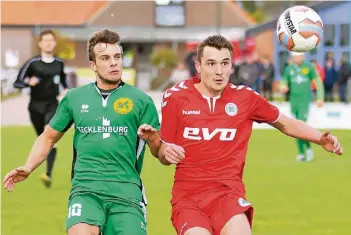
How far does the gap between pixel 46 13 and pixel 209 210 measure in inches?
2899

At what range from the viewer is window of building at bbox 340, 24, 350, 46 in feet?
158

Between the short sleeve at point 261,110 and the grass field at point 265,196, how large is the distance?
3.28 meters

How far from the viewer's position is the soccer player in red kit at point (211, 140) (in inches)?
279

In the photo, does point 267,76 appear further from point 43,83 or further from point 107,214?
point 107,214

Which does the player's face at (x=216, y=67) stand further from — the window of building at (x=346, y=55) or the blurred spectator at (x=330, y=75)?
the window of building at (x=346, y=55)

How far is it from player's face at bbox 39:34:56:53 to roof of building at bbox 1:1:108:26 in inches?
2518

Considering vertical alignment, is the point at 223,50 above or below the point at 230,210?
above

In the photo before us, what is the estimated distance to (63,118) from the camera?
7.57 metres

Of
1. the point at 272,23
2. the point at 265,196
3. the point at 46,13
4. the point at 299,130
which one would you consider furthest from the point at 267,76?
the point at 46,13

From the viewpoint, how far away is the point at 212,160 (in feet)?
23.8

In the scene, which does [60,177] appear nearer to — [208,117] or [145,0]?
[208,117]

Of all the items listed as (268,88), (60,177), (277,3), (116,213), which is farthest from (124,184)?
(277,3)

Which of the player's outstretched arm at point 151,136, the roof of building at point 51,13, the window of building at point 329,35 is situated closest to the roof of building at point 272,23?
Answer: the window of building at point 329,35

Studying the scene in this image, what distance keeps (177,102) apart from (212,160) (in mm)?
560
